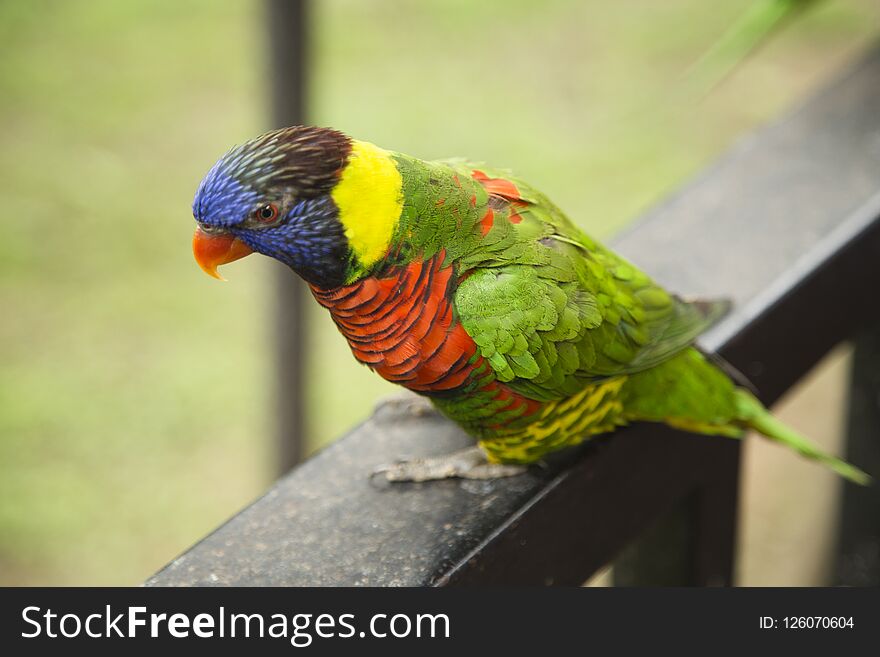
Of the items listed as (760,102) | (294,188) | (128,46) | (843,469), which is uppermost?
(128,46)

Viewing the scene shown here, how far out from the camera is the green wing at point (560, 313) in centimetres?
129

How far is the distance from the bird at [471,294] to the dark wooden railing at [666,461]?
2.5 inches

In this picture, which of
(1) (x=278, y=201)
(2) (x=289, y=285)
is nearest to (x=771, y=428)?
(1) (x=278, y=201)

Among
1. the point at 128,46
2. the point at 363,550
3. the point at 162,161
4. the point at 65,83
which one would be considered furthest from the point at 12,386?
the point at 363,550

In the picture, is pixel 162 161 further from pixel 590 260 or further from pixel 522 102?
pixel 590 260

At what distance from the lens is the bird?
1.16 m

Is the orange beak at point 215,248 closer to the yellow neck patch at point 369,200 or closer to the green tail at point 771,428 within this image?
the yellow neck patch at point 369,200

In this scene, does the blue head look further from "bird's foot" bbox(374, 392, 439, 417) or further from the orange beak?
"bird's foot" bbox(374, 392, 439, 417)

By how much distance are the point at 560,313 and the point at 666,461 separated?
410 millimetres

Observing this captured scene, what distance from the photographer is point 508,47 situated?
14.8 feet

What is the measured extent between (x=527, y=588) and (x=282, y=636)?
1.03ft

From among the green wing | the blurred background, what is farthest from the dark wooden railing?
the blurred background

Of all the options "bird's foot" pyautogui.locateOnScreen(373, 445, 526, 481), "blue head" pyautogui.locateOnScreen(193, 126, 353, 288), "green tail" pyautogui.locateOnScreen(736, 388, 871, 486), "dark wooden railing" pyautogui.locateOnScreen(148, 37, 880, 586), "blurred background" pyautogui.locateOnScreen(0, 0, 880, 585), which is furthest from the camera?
"blurred background" pyautogui.locateOnScreen(0, 0, 880, 585)

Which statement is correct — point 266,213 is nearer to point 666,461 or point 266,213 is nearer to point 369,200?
point 369,200
